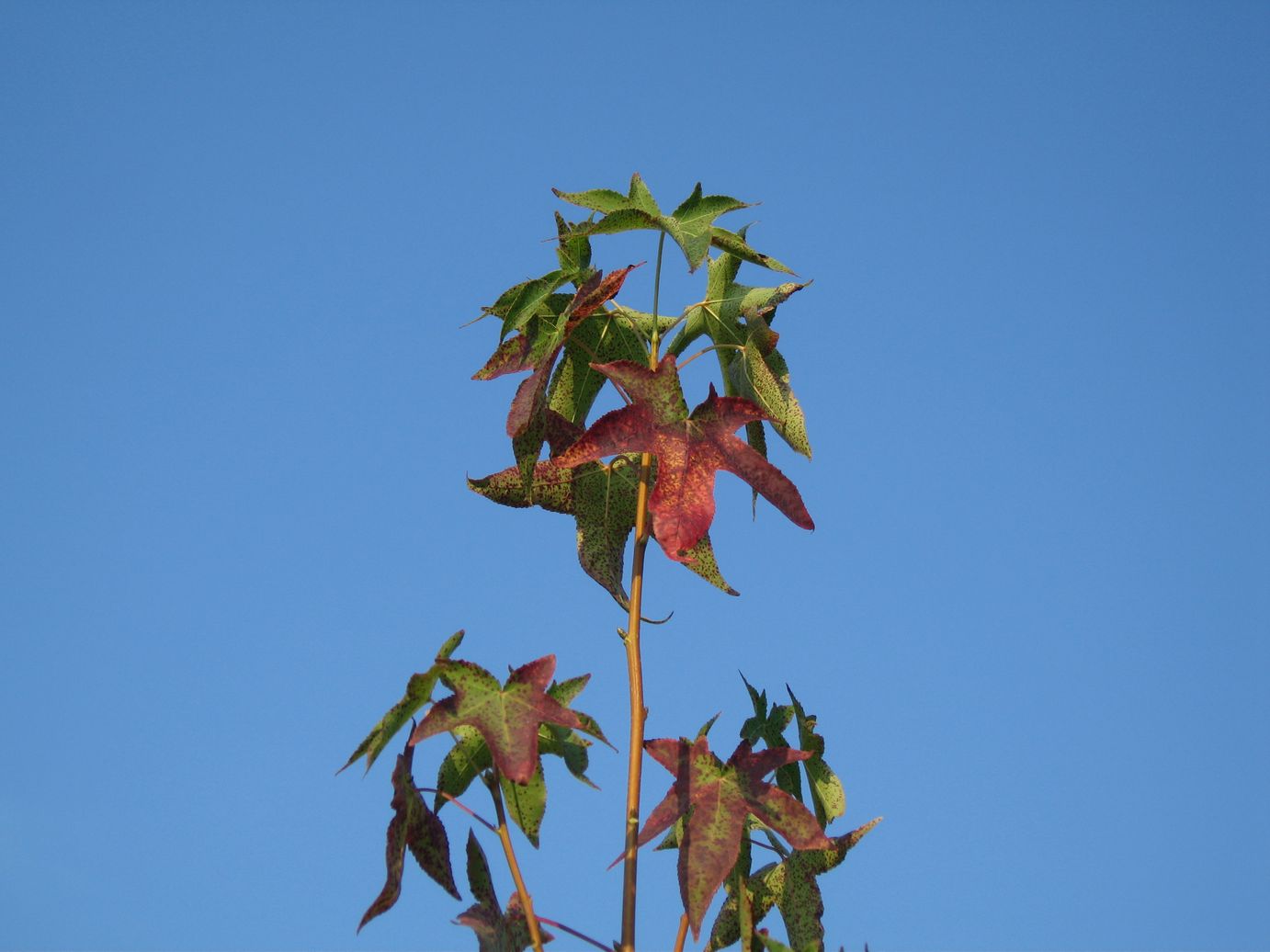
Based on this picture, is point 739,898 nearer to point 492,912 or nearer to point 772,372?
point 492,912

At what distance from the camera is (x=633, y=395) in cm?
180

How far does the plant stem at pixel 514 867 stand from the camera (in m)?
1.66

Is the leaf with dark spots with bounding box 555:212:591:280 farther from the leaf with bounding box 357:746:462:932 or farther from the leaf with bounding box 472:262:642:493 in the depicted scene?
the leaf with bounding box 357:746:462:932

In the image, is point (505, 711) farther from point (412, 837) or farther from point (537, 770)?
point (412, 837)

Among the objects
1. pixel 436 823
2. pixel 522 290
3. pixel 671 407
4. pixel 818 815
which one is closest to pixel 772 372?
pixel 671 407

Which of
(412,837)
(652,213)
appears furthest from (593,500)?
(412,837)

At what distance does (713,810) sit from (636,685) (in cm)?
21

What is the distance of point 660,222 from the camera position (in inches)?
73.6

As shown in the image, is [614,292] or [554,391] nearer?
[614,292]

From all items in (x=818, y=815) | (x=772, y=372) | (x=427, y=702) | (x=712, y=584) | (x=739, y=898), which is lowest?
(x=739, y=898)

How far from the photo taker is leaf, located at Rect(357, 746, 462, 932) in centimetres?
171

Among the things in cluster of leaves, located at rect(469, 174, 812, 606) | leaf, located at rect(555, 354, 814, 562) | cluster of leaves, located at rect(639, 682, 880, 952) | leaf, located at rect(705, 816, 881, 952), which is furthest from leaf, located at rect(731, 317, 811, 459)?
leaf, located at rect(705, 816, 881, 952)

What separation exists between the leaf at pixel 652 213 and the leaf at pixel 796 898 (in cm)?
88

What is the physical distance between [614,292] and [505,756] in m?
0.67
